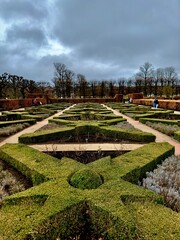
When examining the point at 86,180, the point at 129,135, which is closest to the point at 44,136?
the point at 129,135

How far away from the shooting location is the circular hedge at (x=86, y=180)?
9.36ft

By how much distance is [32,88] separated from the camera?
156 ft

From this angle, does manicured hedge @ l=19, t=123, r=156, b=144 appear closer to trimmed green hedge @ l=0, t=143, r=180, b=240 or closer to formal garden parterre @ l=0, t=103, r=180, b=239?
formal garden parterre @ l=0, t=103, r=180, b=239

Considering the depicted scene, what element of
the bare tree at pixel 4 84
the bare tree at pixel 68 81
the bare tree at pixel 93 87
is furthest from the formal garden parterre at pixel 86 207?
the bare tree at pixel 93 87

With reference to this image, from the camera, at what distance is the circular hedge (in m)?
2.85

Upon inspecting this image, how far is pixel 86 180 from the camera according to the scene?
2.90m

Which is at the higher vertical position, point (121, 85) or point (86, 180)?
point (121, 85)

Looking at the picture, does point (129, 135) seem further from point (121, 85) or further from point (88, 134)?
point (121, 85)

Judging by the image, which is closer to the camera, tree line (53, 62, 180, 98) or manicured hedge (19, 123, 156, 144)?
manicured hedge (19, 123, 156, 144)

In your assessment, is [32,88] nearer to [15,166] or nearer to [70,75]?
[70,75]

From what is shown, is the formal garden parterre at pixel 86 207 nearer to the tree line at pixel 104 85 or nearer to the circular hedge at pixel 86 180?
the circular hedge at pixel 86 180

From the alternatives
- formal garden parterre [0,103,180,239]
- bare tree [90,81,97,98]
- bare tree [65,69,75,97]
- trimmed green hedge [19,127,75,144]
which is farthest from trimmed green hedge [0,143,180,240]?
bare tree [90,81,97,98]

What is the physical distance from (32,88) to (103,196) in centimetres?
4758

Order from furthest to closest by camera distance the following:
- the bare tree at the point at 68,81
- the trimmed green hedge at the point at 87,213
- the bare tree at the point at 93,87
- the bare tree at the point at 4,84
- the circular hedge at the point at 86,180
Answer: the bare tree at the point at 93,87 < the bare tree at the point at 68,81 < the bare tree at the point at 4,84 < the circular hedge at the point at 86,180 < the trimmed green hedge at the point at 87,213
